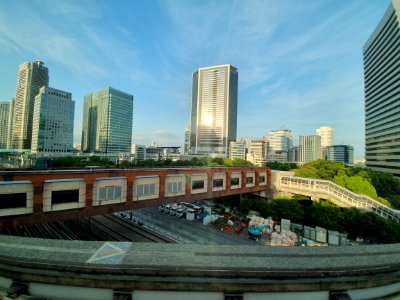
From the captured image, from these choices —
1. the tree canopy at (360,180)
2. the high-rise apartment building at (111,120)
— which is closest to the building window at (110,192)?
the tree canopy at (360,180)

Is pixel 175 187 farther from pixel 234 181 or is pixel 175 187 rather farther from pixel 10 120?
pixel 10 120

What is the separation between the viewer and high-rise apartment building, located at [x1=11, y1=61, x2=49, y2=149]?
160m

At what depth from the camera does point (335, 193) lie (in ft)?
120

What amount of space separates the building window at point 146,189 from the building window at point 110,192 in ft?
7.17

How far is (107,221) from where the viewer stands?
3403cm

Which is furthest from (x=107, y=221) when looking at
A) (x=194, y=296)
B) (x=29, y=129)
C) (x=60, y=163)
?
(x=29, y=129)

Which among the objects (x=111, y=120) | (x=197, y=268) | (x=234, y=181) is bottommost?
(x=234, y=181)

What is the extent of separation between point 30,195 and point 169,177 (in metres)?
14.5

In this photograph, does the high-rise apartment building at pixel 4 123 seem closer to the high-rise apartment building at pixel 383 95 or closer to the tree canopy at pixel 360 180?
the tree canopy at pixel 360 180

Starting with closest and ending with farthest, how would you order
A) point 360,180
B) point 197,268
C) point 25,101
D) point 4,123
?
point 197,268, point 360,180, point 25,101, point 4,123

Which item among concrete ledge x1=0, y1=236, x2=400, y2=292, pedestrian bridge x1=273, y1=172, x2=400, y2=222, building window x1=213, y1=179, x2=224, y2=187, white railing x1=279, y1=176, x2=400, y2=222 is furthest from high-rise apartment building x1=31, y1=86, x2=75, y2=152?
concrete ledge x1=0, y1=236, x2=400, y2=292

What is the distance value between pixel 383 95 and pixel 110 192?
114044 millimetres

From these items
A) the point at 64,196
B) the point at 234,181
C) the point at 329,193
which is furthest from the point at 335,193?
the point at 64,196

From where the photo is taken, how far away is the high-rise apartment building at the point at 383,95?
248ft
